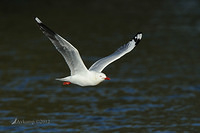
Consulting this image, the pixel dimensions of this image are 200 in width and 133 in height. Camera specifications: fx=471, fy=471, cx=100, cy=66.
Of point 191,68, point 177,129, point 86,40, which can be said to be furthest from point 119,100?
point 86,40

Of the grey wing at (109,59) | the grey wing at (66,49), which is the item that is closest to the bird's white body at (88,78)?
the grey wing at (66,49)

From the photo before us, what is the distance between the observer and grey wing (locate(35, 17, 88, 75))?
10.8m

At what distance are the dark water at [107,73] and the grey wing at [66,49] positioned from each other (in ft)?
12.3

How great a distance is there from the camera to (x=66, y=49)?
440 inches

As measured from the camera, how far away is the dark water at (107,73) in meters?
15.9

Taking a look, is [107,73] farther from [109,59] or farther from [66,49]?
[66,49]

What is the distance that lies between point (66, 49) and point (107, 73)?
34.1ft

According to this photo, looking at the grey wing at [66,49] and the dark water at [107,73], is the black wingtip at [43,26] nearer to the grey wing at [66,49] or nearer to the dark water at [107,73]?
the grey wing at [66,49]

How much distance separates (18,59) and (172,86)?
8.01 metres

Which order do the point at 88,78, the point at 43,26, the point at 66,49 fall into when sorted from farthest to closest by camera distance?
the point at 88,78, the point at 66,49, the point at 43,26

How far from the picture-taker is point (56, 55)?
24.7 m

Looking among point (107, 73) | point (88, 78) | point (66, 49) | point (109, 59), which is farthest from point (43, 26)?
point (107, 73)

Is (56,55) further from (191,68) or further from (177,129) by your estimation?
(177,129)

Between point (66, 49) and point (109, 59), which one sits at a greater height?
point (109, 59)
